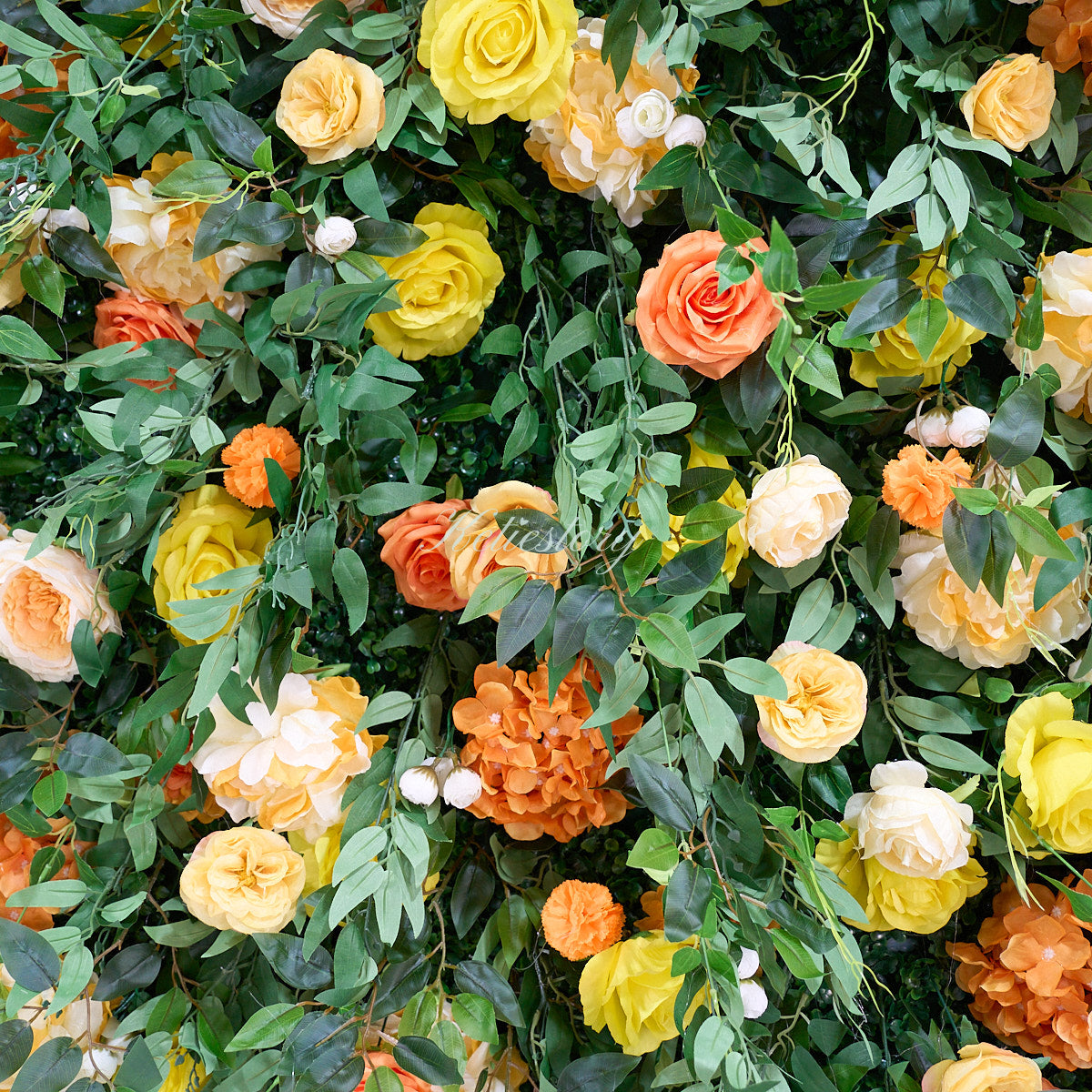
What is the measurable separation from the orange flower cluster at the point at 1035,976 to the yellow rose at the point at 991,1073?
0.04m

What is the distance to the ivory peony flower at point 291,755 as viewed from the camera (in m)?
0.88

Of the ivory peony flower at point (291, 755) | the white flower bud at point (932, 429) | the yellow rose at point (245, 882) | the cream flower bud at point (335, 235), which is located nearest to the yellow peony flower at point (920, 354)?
the white flower bud at point (932, 429)

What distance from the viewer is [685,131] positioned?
848 mm

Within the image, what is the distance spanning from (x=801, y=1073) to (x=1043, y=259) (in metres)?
0.86

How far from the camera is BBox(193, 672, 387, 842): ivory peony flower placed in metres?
0.88

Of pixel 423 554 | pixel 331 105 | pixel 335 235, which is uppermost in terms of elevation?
pixel 331 105

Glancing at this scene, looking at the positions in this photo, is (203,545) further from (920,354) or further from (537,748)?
(920,354)

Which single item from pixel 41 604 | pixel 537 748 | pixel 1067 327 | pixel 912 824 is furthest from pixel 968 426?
pixel 41 604

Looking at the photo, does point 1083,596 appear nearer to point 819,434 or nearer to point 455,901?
point 819,434

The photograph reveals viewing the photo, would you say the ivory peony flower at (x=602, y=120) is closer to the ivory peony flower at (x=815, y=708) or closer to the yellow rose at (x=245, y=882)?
the ivory peony flower at (x=815, y=708)

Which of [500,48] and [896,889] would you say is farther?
[896,889]

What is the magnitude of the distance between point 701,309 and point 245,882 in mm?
697

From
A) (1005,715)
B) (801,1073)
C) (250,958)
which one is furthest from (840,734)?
(250,958)

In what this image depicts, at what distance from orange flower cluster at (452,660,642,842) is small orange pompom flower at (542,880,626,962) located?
0.07m
